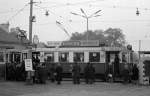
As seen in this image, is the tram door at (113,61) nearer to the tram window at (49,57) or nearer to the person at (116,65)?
the person at (116,65)

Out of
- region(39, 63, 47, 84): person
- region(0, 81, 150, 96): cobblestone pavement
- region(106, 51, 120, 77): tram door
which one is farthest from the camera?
region(106, 51, 120, 77): tram door

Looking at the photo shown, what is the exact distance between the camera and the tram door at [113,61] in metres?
28.0

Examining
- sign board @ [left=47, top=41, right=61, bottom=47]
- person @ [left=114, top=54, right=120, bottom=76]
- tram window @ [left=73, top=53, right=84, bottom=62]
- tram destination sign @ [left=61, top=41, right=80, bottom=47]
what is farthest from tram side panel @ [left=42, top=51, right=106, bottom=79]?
sign board @ [left=47, top=41, right=61, bottom=47]

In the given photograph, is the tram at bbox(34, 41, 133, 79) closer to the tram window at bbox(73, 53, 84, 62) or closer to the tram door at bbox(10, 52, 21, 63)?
the tram window at bbox(73, 53, 84, 62)

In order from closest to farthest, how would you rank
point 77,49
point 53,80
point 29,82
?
1. point 29,82
2. point 53,80
3. point 77,49

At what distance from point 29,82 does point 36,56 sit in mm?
4788

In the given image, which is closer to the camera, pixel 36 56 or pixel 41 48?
pixel 36 56

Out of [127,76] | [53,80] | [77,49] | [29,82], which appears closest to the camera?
[29,82]

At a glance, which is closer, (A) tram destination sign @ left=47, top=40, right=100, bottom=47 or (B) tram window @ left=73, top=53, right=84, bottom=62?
(B) tram window @ left=73, top=53, right=84, bottom=62

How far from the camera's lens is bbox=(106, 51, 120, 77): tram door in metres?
28.0

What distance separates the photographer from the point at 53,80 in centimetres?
2783

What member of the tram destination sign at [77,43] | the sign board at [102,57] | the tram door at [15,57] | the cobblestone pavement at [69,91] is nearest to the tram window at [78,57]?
the tram destination sign at [77,43]

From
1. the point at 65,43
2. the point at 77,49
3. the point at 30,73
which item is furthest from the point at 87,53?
the point at 30,73

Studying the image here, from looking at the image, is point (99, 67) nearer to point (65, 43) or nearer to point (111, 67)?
point (111, 67)
